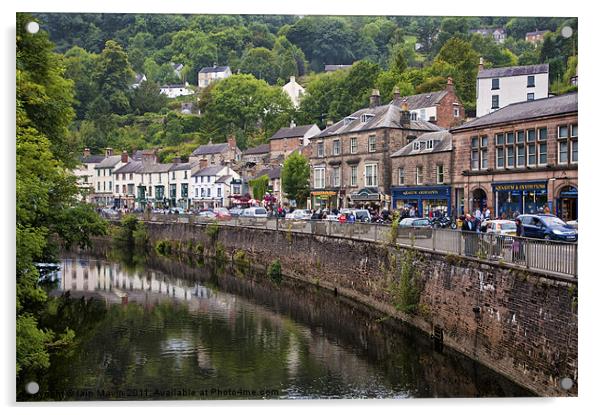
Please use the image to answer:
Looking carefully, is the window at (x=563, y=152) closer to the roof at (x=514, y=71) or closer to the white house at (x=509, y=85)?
the white house at (x=509, y=85)

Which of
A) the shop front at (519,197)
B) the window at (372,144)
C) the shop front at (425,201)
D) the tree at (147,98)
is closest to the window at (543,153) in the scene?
the shop front at (519,197)

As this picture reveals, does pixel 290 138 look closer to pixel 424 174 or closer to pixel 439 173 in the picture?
pixel 424 174

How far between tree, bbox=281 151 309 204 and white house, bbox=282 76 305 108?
39.4 feet

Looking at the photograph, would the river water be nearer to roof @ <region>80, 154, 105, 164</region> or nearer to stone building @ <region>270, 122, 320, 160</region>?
roof @ <region>80, 154, 105, 164</region>

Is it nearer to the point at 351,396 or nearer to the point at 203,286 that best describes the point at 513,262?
the point at 351,396

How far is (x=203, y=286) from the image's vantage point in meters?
29.6

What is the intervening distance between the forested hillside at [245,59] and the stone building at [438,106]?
2.58ft

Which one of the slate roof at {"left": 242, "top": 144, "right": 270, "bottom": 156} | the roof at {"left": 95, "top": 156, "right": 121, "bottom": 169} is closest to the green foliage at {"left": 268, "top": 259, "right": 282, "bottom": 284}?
the slate roof at {"left": 242, "top": 144, "right": 270, "bottom": 156}

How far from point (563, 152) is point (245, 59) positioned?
803cm

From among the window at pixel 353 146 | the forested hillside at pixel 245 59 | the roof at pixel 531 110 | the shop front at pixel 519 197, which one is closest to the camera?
the forested hillside at pixel 245 59

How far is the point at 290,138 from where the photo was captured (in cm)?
3155

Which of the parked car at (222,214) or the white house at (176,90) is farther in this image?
the parked car at (222,214)

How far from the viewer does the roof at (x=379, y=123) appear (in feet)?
111
